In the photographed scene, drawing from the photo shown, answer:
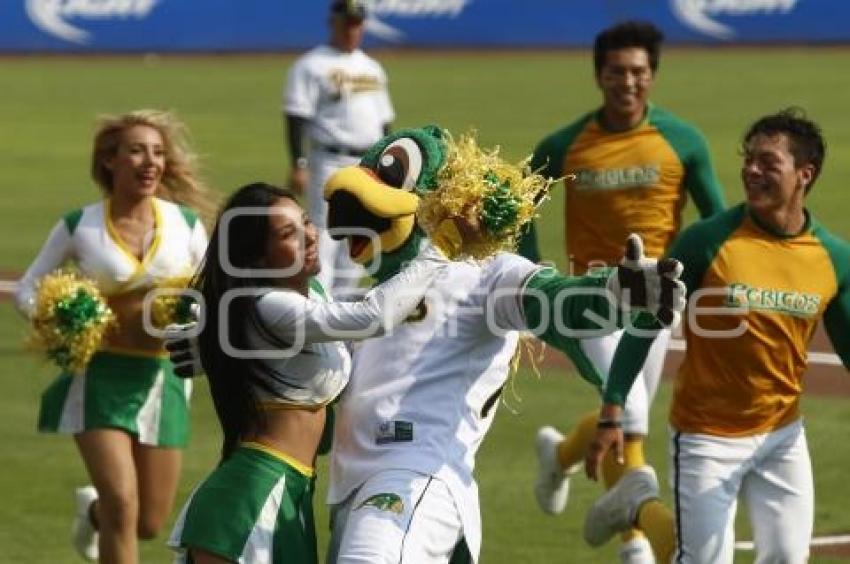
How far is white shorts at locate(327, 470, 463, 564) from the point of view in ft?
21.6

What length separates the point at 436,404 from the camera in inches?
272

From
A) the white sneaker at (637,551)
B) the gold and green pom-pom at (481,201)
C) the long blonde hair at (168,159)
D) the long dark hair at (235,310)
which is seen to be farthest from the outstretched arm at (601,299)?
the long blonde hair at (168,159)

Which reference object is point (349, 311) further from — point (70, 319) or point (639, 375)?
point (639, 375)

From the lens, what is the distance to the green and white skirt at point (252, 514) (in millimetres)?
6648

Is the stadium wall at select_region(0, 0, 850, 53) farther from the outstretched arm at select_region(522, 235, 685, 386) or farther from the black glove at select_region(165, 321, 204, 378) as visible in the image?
the outstretched arm at select_region(522, 235, 685, 386)

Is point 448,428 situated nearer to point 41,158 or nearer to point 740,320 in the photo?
point 740,320

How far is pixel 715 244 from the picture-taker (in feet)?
27.2

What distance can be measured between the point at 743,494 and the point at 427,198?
6.93 feet

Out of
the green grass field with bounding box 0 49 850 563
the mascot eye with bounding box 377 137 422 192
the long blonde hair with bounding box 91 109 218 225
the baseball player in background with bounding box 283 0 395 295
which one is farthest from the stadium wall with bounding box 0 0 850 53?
the mascot eye with bounding box 377 137 422 192

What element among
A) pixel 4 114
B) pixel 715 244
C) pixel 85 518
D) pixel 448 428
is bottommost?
pixel 85 518

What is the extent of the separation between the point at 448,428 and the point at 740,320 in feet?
5.80

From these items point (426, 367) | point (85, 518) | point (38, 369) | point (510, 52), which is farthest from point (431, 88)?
point (426, 367)

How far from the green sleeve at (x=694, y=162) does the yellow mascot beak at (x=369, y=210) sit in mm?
4101

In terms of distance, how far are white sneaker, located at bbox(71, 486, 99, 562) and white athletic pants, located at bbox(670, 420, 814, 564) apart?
9.87ft
